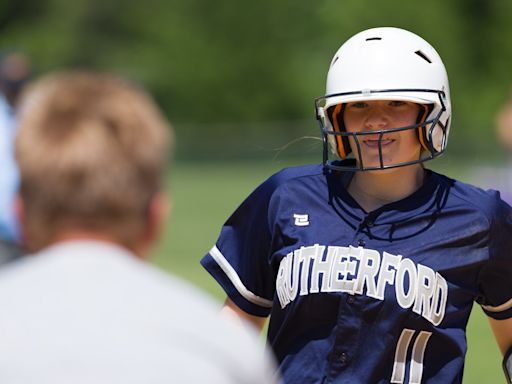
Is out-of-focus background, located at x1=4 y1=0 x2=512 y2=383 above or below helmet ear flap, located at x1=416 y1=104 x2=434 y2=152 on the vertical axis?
below

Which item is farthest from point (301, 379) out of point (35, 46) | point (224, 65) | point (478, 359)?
point (35, 46)

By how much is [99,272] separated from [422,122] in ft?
7.32

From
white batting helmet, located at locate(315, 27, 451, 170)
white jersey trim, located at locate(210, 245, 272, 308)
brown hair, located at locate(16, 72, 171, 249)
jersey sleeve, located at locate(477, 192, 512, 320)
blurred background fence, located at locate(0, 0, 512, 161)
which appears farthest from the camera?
blurred background fence, located at locate(0, 0, 512, 161)

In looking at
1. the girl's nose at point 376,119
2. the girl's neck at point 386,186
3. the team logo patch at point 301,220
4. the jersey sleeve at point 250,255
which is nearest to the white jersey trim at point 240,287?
the jersey sleeve at point 250,255

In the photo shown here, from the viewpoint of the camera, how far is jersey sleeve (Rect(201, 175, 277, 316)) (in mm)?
4047

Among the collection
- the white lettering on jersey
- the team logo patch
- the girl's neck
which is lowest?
the white lettering on jersey

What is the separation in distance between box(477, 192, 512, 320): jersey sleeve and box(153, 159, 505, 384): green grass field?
401 centimetres

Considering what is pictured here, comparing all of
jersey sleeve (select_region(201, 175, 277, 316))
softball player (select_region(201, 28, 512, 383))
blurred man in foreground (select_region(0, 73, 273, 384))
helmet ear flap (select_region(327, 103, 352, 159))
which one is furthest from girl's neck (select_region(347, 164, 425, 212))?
blurred man in foreground (select_region(0, 73, 273, 384))

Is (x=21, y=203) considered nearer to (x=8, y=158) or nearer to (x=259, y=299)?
(x=259, y=299)

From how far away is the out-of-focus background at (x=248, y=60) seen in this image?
3297 centimetres

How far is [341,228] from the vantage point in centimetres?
394

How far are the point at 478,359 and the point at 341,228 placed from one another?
5124 mm

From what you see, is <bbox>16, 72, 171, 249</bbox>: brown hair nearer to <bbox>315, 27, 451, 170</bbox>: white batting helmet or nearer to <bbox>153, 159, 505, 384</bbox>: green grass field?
<bbox>315, 27, 451, 170</bbox>: white batting helmet

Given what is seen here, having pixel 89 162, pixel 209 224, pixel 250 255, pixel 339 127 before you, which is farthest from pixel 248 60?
pixel 89 162
